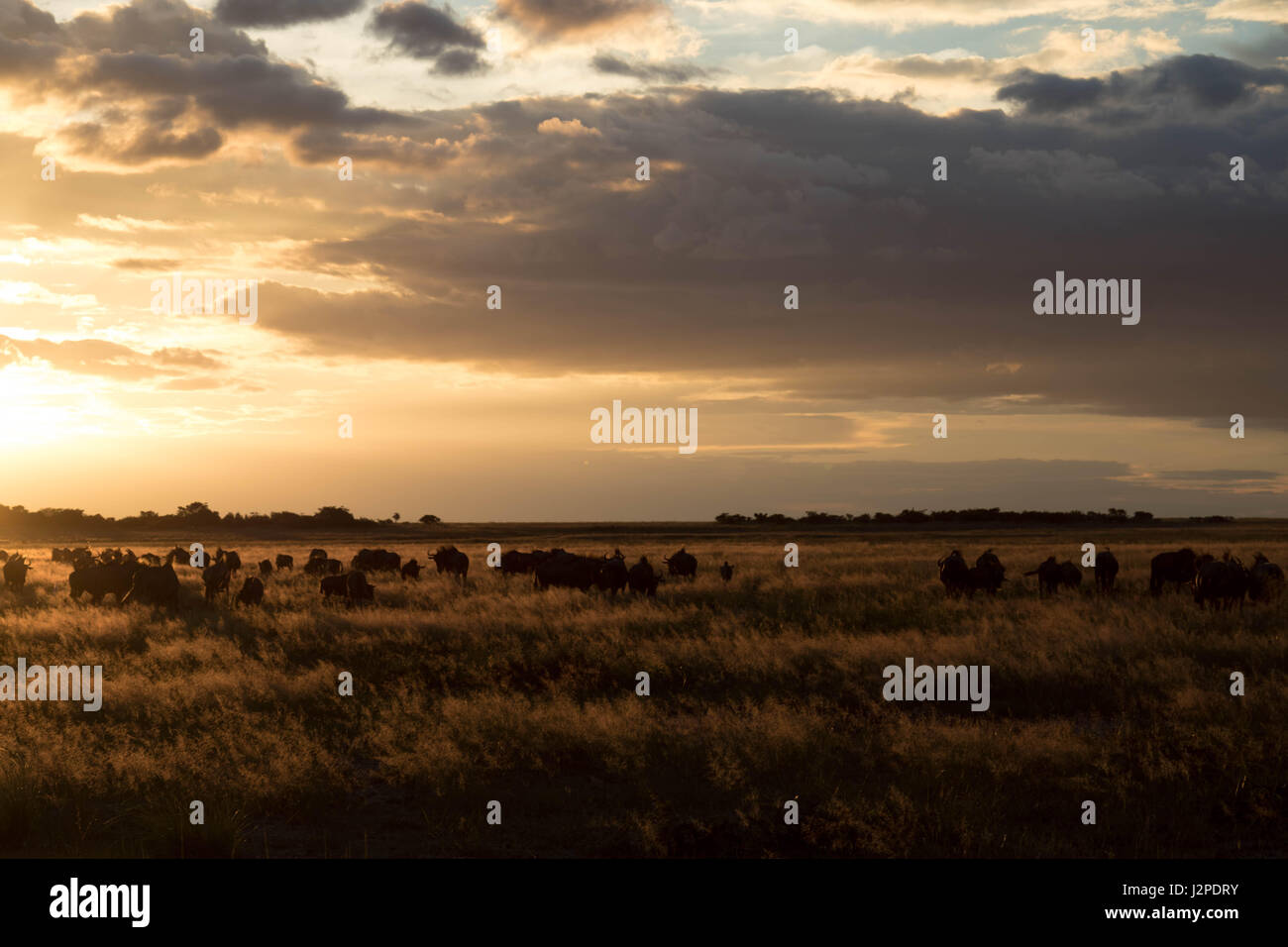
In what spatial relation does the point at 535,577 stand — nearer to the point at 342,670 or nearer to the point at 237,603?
the point at 237,603

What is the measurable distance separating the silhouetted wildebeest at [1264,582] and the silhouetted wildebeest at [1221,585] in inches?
8.2

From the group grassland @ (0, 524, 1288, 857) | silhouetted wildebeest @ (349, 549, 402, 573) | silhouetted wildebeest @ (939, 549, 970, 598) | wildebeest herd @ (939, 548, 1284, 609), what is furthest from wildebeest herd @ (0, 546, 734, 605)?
wildebeest herd @ (939, 548, 1284, 609)

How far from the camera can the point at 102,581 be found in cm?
3019

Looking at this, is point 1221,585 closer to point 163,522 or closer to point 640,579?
point 640,579

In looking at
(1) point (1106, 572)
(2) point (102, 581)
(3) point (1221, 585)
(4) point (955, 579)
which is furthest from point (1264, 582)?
(2) point (102, 581)

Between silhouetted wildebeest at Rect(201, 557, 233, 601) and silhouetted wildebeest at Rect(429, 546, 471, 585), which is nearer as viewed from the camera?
silhouetted wildebeest at Rect(201, 557, 233, 601)

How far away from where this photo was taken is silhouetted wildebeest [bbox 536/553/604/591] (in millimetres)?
32375

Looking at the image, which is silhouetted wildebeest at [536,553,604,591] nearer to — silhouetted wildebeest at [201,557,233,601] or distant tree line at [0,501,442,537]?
silhouetted wildebeest at [201,557,233,601]

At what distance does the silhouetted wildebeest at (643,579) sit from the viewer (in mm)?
30125

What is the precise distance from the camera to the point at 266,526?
113812mm

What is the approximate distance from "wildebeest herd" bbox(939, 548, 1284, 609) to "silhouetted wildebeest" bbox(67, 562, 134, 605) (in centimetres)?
2488

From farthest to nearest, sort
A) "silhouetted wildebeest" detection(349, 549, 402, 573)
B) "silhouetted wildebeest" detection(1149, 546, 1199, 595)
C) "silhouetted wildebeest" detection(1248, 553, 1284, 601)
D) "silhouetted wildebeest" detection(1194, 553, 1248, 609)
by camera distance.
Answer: "silhouetted wildebeest" detection(349, 549, 402, 573) < "silhouetted wildebeest" detection(1149, 546, 1199, 595) < "silhouetted wildebeest" detection(1248, 553, 1284, 601) < "silhouetted wildebeest" detection(1194, 553, 1248, 609)

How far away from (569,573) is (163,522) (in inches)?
3872
